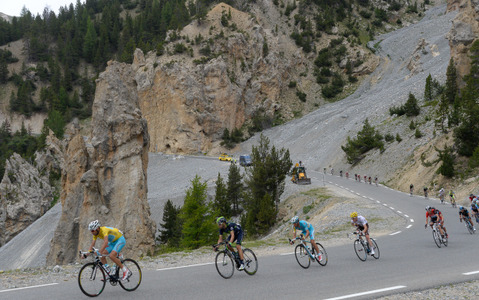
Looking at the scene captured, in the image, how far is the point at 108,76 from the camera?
26.8 meters

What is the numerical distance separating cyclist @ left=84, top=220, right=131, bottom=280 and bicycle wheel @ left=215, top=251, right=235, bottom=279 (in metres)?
2.34

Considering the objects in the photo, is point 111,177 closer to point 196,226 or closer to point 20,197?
point 196,226

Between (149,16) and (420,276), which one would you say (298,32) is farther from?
(420,276)

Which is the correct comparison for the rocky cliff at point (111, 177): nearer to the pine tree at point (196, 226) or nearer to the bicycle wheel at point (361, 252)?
the pine tree at point (196, 226)

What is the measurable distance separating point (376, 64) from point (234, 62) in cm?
3654

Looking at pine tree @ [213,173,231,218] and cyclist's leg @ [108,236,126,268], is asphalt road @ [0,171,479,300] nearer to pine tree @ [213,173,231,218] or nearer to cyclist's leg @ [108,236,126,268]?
cyclist's leg @ [108,236,126,268]

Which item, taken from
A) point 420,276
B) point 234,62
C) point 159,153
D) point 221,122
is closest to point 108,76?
point 420,276

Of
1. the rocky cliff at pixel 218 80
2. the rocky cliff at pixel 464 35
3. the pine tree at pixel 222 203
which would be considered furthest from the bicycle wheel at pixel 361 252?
the rocky cliff at pixel 218 80

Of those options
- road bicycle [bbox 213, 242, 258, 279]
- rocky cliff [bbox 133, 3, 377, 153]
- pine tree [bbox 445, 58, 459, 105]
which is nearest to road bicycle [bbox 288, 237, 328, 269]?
road bicycle [bbox 213, 242, 258, 279]

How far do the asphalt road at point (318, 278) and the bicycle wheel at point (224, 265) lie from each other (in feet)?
0.59

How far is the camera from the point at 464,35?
4819 cm

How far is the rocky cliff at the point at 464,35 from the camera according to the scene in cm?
4772

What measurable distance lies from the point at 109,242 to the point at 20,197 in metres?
54.3

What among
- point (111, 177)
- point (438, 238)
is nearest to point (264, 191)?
point (111, 177)
